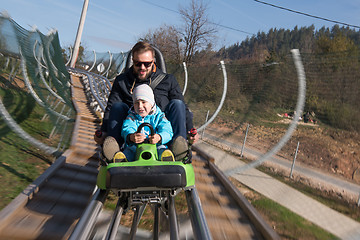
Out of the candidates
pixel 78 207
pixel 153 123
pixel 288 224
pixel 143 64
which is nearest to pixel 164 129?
pixel 153 123

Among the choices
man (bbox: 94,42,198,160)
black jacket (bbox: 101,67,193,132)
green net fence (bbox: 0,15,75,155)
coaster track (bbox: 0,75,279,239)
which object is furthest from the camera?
green net fence (bbox: 0,15,75,155)

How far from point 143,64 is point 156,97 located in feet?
1.40

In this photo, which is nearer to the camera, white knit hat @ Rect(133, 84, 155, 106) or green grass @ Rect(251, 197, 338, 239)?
white knit hat @ Rect(133, 84, 155, 106)

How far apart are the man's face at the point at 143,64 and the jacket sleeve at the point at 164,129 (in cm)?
59

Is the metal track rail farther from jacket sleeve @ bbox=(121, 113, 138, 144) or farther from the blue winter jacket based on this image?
jacket sleeve @ bbox=(121, 113, 138, 144)

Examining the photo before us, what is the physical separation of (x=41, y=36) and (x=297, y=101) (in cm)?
464

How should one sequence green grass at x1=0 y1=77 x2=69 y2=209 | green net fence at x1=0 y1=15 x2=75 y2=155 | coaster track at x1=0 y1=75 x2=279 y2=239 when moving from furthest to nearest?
green net fence at x1=0 y1=15 x2=75 y2=155 → green grass at x1=0 y1=77 x2=69 y2=209 → coaster track at x1=0 y1=75 x2=279 y2=239

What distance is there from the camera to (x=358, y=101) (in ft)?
13.7

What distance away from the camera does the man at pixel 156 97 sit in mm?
2812

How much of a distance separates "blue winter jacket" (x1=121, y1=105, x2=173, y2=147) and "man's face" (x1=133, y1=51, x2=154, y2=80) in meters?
0.53

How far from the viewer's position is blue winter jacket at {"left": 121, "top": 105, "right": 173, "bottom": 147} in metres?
2.66

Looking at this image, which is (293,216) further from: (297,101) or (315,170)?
(315,170)

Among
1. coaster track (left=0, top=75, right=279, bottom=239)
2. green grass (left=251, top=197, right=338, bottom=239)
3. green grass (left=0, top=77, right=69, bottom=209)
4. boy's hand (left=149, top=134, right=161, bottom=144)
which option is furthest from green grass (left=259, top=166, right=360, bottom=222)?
green grass (left=0, top=77, right=69, bottom=209)

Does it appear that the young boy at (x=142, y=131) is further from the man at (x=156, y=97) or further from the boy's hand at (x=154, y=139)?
the man at (x=156, y=97)
